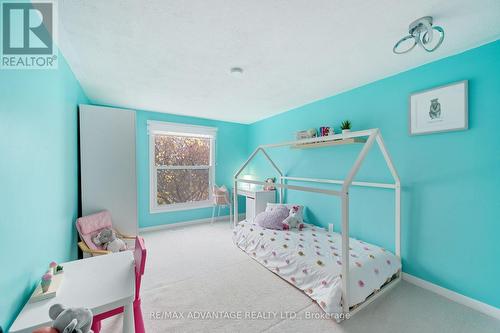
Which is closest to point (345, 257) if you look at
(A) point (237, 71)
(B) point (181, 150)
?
(A) point (237, 71)

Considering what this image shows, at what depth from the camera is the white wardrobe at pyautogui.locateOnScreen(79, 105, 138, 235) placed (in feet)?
7.51

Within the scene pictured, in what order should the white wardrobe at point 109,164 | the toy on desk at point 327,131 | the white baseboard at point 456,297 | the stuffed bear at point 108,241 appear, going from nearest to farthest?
the white baseboard at point 456,297
the stuffed bear at point 108,241
the white wardrobe at point 109,164
the toy on desk at point 327,131

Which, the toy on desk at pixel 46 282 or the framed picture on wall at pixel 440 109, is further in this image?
the framed picture on wall at pixel 440 109

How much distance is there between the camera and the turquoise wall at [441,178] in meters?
1.72

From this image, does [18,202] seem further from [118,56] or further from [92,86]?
[92,86]

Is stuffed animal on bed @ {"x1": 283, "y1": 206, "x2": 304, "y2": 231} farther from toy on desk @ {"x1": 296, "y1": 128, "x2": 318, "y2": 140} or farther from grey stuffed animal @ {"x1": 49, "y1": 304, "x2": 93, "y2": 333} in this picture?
grey stuffed animal @ {"x1": 49, "y1": 304, "x2": 93, "y2": 333}

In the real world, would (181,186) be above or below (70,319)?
above

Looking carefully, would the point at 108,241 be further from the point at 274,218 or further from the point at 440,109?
the point at 440,109

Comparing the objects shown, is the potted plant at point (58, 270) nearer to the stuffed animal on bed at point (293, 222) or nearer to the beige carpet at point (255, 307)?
the beige carpet at point (255, 307)

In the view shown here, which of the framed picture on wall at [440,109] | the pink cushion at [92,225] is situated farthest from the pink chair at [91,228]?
the framed picture on wall at [440,109]

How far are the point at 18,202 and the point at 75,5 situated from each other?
1257 millimetres

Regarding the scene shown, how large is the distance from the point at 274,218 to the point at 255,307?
145 cm

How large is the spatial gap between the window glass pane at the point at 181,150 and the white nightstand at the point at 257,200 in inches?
50.8

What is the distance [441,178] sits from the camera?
6.51 ft
